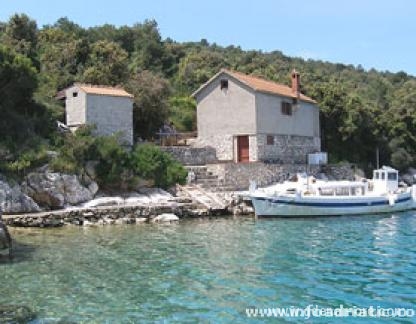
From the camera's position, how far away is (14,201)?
2759 cm

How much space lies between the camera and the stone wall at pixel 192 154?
39344mm

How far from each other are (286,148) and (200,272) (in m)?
30.9

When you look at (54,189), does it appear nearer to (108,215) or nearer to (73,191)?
(73,191)

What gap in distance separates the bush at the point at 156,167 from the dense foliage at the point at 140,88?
530cm

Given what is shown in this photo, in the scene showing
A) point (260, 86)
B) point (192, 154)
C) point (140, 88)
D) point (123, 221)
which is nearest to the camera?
point (123, 221)

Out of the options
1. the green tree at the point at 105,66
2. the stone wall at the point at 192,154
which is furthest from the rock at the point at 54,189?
the green tree at the point at 105,66

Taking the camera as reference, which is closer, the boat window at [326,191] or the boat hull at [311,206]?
the boat hull at [311,206]

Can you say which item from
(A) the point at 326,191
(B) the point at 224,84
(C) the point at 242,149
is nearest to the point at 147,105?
(B) the point at 224,84

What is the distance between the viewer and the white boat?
30547mm

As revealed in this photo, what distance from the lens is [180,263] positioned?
54.2 feet

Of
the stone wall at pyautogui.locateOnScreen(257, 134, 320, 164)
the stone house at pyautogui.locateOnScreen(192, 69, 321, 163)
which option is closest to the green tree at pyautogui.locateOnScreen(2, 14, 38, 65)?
the stone house at pyautogui.locateOnScreen(192, 69, 321, 163)

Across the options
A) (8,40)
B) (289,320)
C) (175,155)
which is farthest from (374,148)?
(289,320)

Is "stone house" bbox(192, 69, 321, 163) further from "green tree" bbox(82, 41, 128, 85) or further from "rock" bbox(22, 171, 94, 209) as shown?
"rock" bbox(22, 171, 94, 209)

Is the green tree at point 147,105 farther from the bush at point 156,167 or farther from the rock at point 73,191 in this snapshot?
the rock at point 73,191
